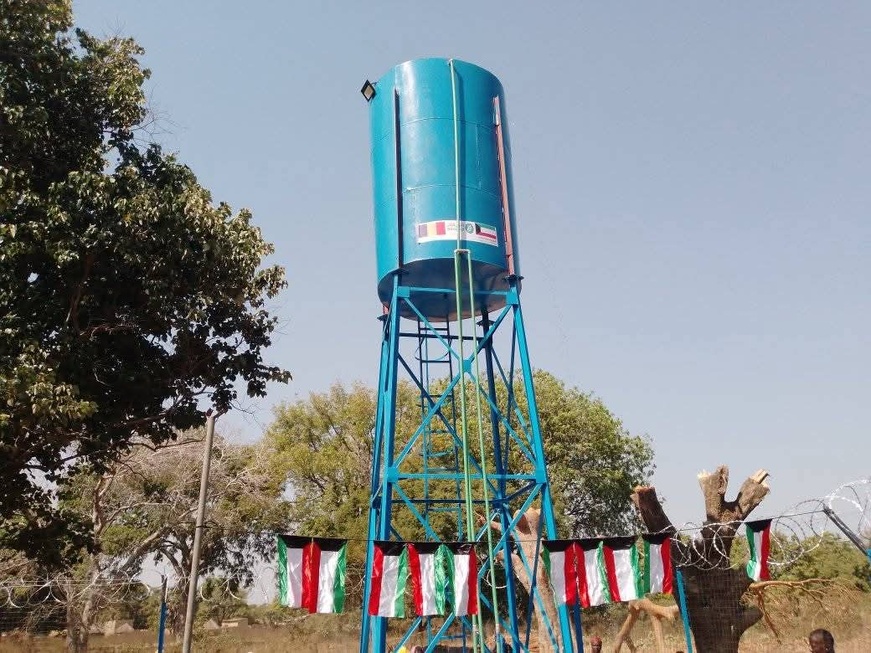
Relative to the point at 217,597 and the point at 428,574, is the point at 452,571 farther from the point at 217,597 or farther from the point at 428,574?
the point at 217,597

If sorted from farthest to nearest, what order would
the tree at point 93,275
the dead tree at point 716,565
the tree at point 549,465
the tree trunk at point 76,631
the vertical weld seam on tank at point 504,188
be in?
the tree at point 549,465 < the tree trunk at point 76,631 < the dead tree at point 716,565 < the vertical weld seam on tank at point 504,188 < the tree at point 93,275

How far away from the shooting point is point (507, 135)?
14.2m

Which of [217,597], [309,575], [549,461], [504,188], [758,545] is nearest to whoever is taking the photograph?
[309,575]

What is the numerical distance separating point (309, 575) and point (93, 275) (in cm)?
577

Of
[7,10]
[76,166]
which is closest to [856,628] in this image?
[76,166]

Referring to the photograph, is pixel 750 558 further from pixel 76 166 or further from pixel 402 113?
pixel 76 166

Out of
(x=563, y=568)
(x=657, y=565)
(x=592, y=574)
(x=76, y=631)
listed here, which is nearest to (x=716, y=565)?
(x=657, y=565)

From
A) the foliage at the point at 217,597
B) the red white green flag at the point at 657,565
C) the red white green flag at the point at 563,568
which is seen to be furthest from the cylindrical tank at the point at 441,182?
the foliage at the point at 217,597

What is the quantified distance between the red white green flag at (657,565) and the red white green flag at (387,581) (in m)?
4.27

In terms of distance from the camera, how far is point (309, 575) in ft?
38.5

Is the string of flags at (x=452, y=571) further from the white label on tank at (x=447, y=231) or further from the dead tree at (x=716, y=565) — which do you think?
the white label on tank at (x=447, y=231)

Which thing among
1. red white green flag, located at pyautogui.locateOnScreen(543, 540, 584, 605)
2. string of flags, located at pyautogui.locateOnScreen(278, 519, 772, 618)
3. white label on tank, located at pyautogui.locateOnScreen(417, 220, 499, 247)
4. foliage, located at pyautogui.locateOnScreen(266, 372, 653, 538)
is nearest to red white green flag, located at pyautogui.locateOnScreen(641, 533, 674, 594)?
string of flags, located at pyautogui.locateOnScreen(278, 519, 772, 618)

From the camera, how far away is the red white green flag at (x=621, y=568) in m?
12.5

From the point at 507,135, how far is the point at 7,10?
827cm
